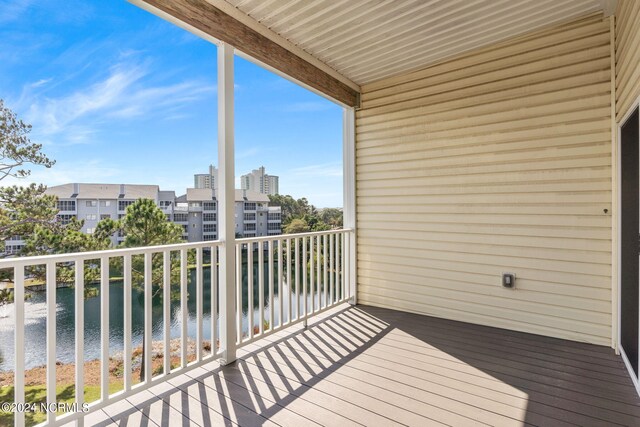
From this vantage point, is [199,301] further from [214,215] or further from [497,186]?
[497,186]

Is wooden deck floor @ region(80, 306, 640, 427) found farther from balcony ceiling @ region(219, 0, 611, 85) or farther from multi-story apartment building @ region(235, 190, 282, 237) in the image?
balcony ceiling @ region(219, 0, 611, 85)

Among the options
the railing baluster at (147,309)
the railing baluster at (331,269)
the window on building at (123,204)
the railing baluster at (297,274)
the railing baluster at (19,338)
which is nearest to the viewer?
the railing baluster at (19,338)

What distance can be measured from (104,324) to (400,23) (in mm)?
3198

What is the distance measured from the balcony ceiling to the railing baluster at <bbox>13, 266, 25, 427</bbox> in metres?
2.15

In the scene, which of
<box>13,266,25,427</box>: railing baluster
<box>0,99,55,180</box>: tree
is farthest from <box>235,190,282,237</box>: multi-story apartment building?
<box>0,99,55,180</box>: tree

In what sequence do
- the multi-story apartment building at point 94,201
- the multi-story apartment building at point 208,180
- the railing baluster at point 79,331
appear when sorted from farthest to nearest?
the multi-story apartment building at point 208,180 < the multi-story apartment building at point 94,201 < the railing baluster at point 79,331

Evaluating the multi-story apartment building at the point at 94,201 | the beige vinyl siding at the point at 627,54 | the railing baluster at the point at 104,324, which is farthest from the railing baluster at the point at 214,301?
the beige vinyl siding at the point at 627,54

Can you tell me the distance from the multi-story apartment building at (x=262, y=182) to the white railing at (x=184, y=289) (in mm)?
758

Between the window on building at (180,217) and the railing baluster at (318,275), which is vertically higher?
the window on building at (180,217)

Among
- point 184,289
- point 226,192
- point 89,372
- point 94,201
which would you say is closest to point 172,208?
point 94,201

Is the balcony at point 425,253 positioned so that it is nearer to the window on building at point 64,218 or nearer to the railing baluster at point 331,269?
the railing baluster at point 331,269

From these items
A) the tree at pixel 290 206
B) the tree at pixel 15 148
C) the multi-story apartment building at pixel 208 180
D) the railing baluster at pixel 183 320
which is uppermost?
the tree at pixel 15 148

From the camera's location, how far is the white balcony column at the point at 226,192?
2480 mm

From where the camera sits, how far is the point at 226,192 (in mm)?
2469
